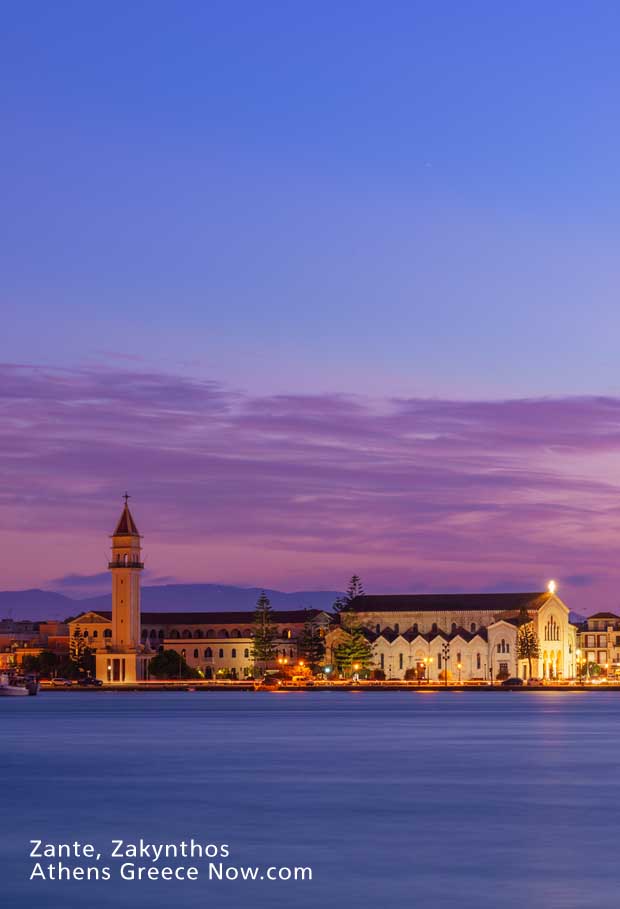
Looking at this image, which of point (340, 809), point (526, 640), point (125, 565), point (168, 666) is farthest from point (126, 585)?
point (340, 809)

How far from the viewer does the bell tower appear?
606 feet

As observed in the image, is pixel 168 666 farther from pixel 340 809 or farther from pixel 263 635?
pixel 340 809

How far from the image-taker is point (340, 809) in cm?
4222

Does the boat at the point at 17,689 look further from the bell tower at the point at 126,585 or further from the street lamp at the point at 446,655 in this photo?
the street lamp at the point at 446,655

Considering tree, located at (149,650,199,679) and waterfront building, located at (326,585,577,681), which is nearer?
waterfront building, located at (326,585,577,681)

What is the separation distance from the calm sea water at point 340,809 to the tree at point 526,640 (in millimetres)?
91280

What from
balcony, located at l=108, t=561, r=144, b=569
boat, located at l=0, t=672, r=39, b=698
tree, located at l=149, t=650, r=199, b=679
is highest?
balcony, located at l=108, t=561, r=144, b=569

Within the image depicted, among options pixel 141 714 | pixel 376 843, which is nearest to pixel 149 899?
pixel 376 843

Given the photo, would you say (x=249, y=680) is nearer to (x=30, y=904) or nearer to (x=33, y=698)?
(x=33, y=698)

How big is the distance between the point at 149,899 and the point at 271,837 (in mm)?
8272

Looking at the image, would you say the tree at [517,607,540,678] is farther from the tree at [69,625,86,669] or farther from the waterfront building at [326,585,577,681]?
the tree at [69,625,86,669]

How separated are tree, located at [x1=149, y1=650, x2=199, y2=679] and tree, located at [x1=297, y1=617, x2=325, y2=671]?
13.7m

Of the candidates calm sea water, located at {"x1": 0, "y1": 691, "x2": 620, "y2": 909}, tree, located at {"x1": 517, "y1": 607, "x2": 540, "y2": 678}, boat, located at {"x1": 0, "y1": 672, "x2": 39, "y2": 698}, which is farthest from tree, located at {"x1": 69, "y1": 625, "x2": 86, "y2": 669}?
calm sea water, located at {"x1": 0, "y1": 691, "x2": 620, "y2": 909}

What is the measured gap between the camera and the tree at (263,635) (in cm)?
18475
